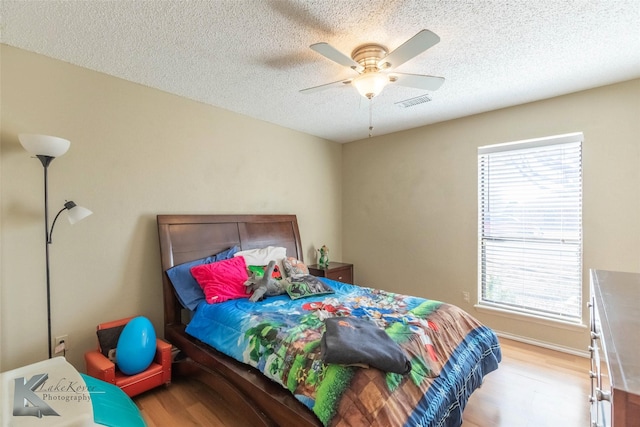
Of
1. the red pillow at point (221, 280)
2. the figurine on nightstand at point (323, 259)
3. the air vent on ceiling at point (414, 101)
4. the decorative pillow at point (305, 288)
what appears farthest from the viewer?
the figurine on nightstand at point (323, 259)

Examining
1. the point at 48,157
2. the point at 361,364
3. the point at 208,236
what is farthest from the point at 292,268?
the point at 48,157

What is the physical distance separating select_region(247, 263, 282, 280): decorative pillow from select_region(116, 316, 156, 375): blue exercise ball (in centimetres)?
94

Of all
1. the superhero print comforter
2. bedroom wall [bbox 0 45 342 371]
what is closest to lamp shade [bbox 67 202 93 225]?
bedroom wall [bbox 0 45 342 371]

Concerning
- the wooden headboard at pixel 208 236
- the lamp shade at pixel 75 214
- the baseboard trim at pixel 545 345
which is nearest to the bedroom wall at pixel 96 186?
the wooden headboard at pixel 208 236

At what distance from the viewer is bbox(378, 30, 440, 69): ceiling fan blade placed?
1.43 metres

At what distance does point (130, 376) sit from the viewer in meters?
2.07

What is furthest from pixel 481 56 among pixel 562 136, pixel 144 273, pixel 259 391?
pixel 144 273

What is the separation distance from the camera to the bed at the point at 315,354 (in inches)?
54.8

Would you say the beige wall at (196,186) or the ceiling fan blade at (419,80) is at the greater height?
the ceiling fan blade at (419,80)

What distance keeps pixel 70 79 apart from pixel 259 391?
8.85 feet

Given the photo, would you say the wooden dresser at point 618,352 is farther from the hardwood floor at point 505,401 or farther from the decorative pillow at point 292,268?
the decorative pillow at point 292,268

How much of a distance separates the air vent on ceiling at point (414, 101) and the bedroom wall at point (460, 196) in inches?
32.0

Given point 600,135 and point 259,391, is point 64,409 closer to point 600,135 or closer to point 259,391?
point 259,391

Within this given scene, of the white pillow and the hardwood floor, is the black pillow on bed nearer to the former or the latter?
the hardwood floor
